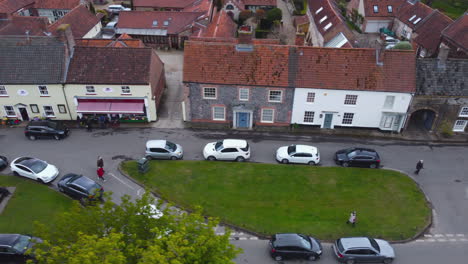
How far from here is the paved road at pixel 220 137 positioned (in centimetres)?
3250

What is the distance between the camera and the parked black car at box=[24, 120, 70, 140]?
3741cm

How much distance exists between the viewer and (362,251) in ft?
84.1

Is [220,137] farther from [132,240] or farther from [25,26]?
[25,26]

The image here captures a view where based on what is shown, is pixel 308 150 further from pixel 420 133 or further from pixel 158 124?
pixel 158 124

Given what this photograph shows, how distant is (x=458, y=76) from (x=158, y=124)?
33.5 meters

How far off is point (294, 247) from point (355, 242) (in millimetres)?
4565

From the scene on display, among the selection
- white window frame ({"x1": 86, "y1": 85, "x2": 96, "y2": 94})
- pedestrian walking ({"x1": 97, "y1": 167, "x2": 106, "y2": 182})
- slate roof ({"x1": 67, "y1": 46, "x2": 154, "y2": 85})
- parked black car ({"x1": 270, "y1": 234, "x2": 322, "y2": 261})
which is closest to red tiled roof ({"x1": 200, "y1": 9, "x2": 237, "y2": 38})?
slate roof ({"x1": 67, "y1": 46, "x2": 154, "y2": 85})

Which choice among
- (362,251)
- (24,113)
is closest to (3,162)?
(24,113)

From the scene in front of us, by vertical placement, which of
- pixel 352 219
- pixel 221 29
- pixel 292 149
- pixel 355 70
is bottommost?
pixel 352 219

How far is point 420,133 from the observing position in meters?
40.6

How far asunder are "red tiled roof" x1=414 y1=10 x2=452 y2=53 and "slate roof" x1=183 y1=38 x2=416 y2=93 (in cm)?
2032

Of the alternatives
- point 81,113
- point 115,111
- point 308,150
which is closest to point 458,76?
point 308,150

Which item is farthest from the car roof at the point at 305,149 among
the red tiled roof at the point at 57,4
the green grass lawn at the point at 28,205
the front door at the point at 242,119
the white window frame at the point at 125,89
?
the red tiled roof at the point at 57,4

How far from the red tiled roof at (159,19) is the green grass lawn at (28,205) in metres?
37.0
